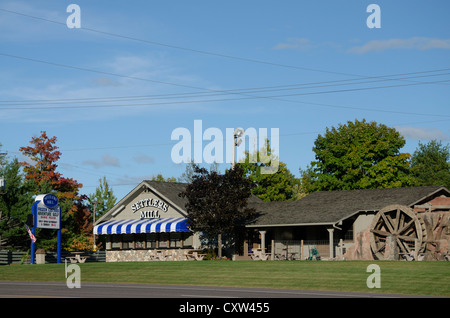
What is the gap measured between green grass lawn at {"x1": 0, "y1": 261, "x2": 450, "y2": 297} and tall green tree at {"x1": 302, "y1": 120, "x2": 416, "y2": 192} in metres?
32.1

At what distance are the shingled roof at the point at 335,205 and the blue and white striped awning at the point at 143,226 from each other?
581 cm

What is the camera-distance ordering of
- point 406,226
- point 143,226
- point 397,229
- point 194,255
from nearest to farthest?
point 406,226 → point 397,229 → point 194,255 → point 143,226

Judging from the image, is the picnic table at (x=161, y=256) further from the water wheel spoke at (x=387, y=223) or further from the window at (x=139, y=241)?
the water wheel spoke at (x=387, y=223)

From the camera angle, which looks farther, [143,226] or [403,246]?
[143,226]

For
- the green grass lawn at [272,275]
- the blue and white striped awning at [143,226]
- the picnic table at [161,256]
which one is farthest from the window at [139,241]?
the green grass lawn at [272,275]

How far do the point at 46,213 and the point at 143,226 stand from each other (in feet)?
25.7

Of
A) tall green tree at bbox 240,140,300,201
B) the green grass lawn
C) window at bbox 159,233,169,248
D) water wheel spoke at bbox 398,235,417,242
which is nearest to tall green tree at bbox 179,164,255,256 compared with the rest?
window at bbox 159,233,169,248

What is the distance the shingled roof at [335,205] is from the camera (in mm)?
46506

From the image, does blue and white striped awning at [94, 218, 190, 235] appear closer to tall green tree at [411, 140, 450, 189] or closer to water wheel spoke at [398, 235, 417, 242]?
water wheel spoke at [398, 235, 417, 242]

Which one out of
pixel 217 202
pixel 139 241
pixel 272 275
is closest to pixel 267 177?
pixel 139 241

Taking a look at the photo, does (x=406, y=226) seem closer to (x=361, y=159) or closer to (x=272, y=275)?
(x=272, y=275)

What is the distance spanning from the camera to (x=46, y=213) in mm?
49344

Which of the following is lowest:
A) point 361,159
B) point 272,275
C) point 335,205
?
point 272,275
